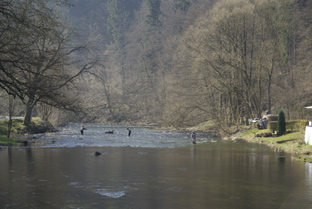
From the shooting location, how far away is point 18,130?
170 ft

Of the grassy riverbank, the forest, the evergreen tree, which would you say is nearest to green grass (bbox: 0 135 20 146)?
the grassy riverbank

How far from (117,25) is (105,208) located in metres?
131

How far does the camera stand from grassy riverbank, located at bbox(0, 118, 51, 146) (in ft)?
135

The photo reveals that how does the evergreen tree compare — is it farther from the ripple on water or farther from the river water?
the ripple on water

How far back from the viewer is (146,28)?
12081cm

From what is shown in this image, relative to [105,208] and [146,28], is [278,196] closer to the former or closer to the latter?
[105,208]

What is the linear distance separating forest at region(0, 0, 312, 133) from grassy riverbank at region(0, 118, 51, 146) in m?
1.43

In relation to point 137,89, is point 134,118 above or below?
below

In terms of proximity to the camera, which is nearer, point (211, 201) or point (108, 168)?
point (211, 201)

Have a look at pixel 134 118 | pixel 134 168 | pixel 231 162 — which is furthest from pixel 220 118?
pixel 134 118

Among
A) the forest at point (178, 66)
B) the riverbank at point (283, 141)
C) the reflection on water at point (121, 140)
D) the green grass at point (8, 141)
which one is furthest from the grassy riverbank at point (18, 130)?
the riverbank at point (283, 141)

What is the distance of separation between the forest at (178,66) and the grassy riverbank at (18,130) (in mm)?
1427

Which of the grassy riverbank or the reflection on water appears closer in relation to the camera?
the grassy riverbank

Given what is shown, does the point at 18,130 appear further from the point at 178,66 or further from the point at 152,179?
the point at 178,66
